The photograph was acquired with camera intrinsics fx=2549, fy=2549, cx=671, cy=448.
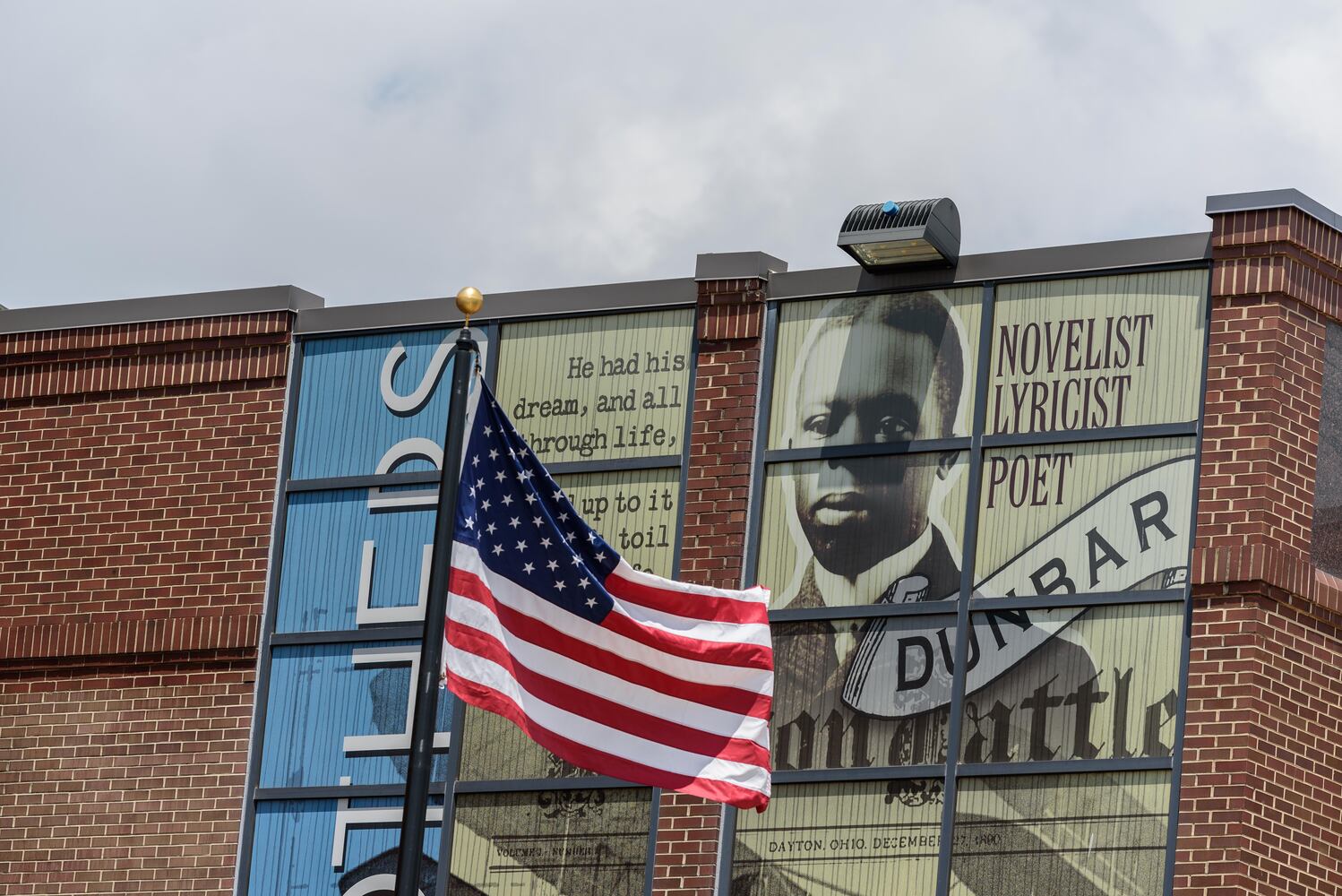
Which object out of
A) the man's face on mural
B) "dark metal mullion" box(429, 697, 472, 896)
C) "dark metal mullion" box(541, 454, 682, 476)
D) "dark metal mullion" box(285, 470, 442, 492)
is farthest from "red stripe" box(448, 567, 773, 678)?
"dark metal mullion" box(285, 470, 442, 492)

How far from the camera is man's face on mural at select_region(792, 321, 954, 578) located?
1845 cm

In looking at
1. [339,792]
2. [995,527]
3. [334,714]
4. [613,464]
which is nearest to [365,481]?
[334,714]

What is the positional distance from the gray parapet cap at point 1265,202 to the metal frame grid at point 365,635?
161 inches

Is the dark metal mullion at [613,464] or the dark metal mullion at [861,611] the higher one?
the dark metal mullion at [613,464]

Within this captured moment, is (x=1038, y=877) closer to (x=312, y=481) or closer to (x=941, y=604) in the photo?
(x=941, y=604)

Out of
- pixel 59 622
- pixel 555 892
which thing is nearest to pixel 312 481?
pixel 59 622

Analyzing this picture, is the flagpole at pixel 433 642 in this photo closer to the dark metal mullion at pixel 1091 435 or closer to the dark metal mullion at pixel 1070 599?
the dark metal mullion at pixel 1070 599

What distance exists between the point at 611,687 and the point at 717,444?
463 centimetres

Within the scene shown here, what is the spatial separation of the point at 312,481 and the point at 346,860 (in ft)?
10.1

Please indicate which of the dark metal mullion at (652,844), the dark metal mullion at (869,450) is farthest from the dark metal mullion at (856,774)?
the dark metal mullion at (869,450)

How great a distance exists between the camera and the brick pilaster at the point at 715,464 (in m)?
18.4

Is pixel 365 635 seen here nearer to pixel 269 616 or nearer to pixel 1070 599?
pixel 269 616

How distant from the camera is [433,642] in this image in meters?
13.2

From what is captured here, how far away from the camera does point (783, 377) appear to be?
753 inches
